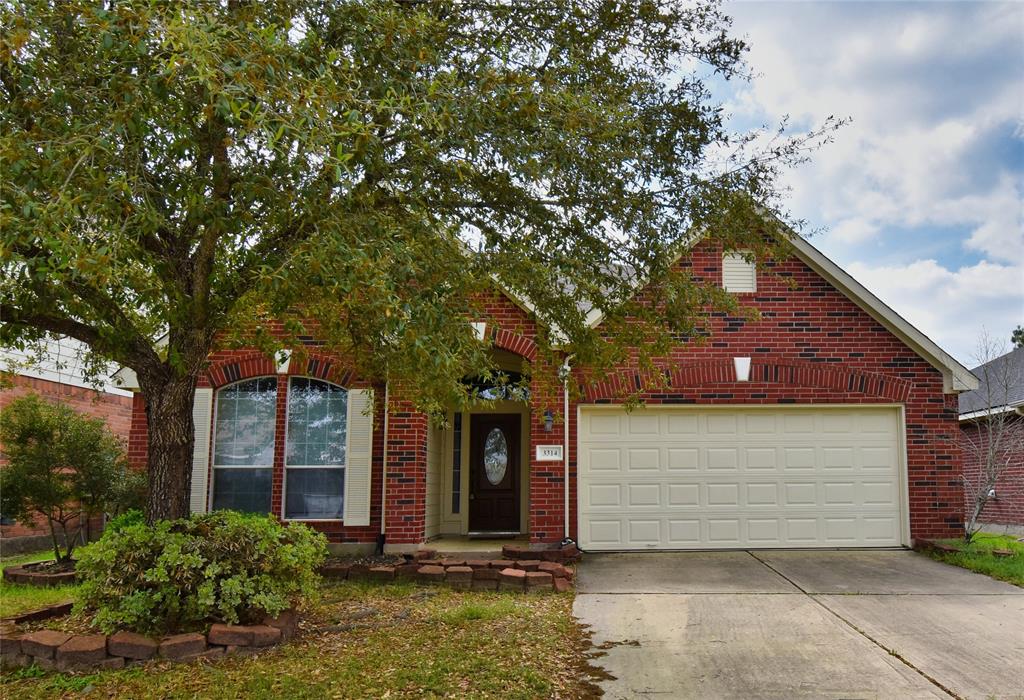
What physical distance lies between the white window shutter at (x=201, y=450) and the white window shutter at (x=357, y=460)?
1.94 metres

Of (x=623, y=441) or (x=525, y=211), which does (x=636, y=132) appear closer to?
(x=525, y=211)

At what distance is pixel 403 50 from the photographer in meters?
5.40

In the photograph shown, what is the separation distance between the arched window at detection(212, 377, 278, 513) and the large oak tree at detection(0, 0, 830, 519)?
3.45 meters

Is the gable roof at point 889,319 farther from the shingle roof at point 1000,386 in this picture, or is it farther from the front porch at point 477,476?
the shingle roof at point 1000,386

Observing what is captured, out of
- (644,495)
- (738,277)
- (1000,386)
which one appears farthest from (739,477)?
(1000,386)

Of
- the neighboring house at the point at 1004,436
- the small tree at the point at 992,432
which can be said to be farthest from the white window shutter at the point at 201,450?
the neighboring house at the point at 1004,436

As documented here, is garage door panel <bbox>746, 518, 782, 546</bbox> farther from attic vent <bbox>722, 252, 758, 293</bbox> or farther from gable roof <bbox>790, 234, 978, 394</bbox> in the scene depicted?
attic vent <bbox>722, 252, 758, 293</bbox>

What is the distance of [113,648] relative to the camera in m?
5.69

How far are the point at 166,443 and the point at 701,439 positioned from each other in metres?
7.58

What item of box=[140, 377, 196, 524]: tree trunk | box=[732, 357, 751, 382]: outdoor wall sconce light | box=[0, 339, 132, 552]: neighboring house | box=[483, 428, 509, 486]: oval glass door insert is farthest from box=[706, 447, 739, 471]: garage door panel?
box=[0, 339, 132, 552]: neighboring house

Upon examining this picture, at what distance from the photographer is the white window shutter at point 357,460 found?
10.9m

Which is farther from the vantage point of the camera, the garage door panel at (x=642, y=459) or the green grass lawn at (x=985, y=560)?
the garage door panel at (x=642, y=459)

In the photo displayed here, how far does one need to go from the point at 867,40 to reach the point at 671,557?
6853 millimetres

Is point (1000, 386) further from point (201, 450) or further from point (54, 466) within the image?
point (54, 466)
